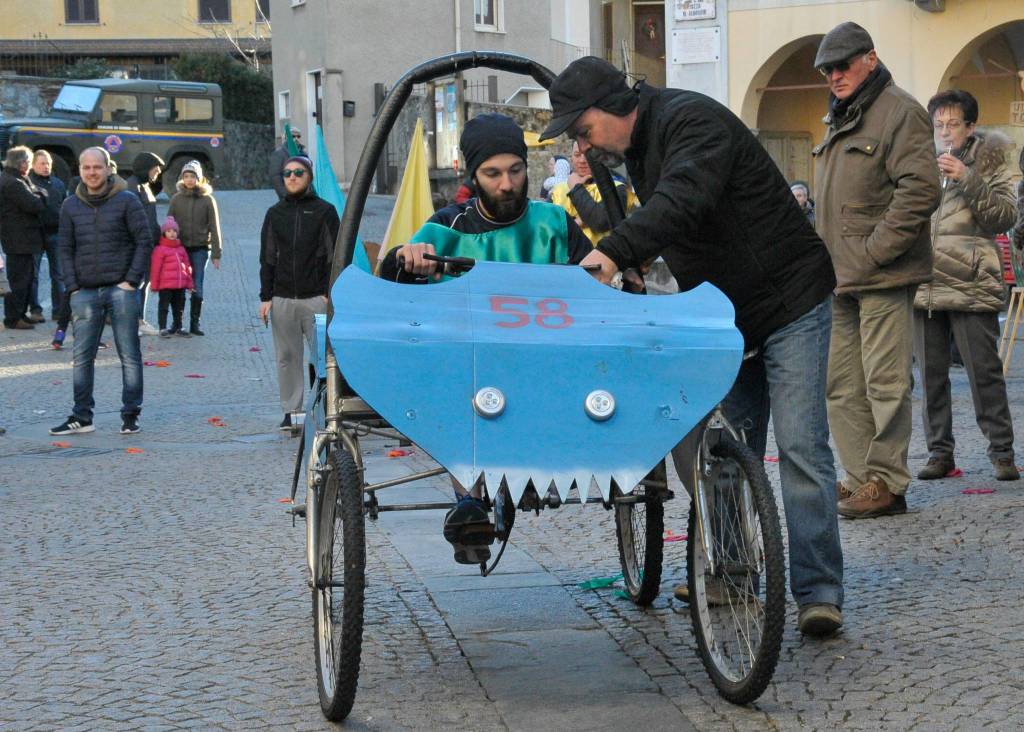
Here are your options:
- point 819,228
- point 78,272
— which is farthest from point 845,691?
point 78,272

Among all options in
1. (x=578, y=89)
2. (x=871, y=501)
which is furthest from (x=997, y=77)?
(x=578, y=89)

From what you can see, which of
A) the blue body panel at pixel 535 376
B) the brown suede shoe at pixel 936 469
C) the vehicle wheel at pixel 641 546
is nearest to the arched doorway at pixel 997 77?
the brown suede shoe at pixel 936 469

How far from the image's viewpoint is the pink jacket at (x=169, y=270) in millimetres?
17938

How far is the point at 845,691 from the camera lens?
465 cm

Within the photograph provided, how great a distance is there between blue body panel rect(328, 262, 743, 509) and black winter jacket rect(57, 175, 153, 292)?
7.46 m

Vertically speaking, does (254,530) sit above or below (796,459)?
below

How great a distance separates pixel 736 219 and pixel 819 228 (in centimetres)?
263

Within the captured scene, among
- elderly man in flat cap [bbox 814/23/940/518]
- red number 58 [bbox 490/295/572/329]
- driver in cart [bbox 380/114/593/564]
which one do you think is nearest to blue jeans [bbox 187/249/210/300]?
elderly man in flat cap [bbox 814/23/940/518]

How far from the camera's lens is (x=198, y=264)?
19.0 meters

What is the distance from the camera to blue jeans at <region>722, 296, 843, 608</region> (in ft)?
16.9

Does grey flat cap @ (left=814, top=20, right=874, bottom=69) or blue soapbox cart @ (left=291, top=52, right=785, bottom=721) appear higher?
grey flat cap @ (left=814, top=20, right=874, bottom=69)

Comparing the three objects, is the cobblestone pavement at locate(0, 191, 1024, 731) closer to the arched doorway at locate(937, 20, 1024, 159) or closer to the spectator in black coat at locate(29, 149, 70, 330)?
the spectator in black coat at locate(29, 149, 70, 330)

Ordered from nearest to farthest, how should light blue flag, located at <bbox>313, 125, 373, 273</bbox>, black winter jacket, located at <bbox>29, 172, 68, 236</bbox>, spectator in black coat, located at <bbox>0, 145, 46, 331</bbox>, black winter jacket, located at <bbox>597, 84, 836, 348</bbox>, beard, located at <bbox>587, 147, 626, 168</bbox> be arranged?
1. black winter jacket, located at <bbox>597, 84, 836, 348</bbox>
2. beard, located at <bbox>587, 147, 626, 168</bbox>
3. light blue flag, located at <bbox>313, 125, 373, 273</bbox>
4. spectator in black coat, located at <bbox>0, 145, 46, 331</bbox>
5. black winter jacket, located at <bbox>29, 172, 68, 236</bbox>

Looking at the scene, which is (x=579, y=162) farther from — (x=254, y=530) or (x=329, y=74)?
(x=329, y=74)
